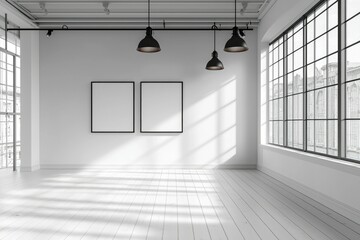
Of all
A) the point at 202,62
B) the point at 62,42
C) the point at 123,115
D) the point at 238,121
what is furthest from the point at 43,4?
the point at 238,121

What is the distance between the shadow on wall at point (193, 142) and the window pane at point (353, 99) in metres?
4.16

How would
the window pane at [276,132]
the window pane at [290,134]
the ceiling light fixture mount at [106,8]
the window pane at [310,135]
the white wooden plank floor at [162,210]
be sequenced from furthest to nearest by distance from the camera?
the window pane at [276,132]
the ceiling light fixture mount at [106,8]
the window pane at [290,134]
the window pane at [310,135]
the white wooden plank floor at [162,210]

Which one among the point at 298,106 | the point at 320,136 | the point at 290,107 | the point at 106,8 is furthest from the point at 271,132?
the point at 106,8

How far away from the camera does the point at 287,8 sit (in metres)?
6.09

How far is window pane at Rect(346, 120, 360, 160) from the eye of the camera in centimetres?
430

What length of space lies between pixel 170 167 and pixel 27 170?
3.60 meters

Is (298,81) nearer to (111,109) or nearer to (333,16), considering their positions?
(333,16)

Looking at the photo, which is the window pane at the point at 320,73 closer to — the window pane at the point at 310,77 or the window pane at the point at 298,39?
the window pane at the point at 310,77

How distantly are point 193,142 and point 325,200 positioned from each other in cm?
421

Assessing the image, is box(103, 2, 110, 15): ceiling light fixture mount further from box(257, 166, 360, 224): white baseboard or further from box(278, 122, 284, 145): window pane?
box(257, 166, 360, 224): white baseboard

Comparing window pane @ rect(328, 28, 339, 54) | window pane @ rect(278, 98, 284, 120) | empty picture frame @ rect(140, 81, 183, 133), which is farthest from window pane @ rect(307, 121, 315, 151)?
empty picture frame @ rect(140, 81, 183, 133)

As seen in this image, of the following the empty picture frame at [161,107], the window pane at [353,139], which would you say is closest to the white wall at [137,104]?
the empty picture frame at [161,107]

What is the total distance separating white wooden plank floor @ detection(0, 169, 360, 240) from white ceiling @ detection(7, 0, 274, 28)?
12.7 ft

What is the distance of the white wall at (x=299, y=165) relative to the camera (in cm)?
410
